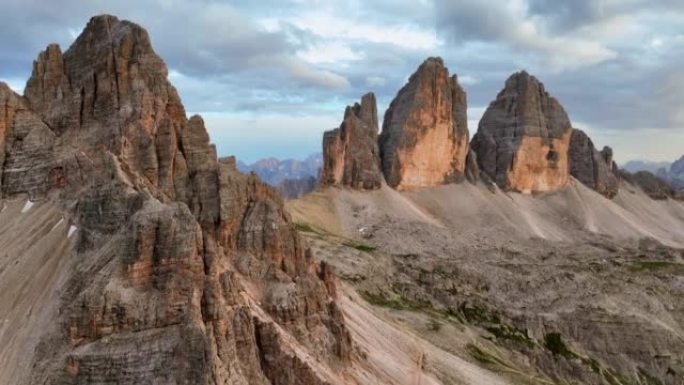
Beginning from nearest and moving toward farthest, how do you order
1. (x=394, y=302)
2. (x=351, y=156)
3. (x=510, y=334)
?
(x=394, y=302) < (x=510, y=334) < (x=351, y=156)

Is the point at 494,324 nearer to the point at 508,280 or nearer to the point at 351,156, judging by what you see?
the point at 508,280

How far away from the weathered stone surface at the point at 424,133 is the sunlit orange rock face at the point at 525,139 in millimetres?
15878

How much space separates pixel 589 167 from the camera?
194 m

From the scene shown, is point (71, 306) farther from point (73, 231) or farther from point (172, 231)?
point (73, 231)

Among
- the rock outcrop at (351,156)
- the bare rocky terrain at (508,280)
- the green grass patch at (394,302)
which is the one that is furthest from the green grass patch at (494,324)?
the rock outcrop at (351,156)

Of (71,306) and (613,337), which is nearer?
(71,306)

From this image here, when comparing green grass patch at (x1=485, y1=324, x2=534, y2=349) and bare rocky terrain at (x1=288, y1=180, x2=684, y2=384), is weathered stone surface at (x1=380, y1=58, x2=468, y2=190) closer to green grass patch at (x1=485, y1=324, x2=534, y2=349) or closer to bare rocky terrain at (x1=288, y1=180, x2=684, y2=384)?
bare rocky terrain at (x1=288, y1=180, x2=684, y2=384)

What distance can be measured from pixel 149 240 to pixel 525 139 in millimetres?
152481

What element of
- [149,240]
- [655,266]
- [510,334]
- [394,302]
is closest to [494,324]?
[510,334]

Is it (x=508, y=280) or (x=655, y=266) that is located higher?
(x=508, y=280)

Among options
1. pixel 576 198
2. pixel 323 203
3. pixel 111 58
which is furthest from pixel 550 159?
pixel 111 58

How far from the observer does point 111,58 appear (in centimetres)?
5606

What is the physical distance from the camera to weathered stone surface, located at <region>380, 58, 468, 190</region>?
158000 millimetres

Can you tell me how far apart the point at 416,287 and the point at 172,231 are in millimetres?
60944
